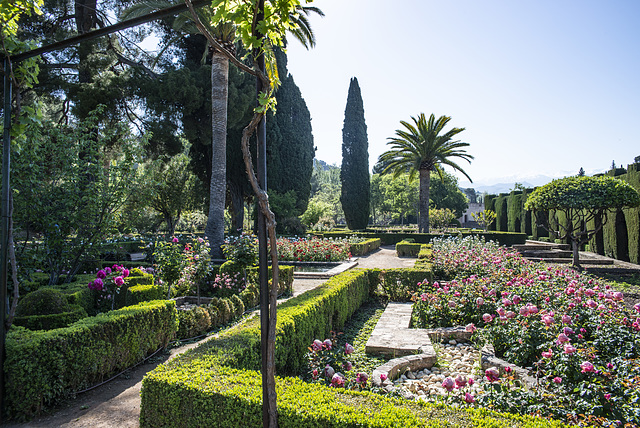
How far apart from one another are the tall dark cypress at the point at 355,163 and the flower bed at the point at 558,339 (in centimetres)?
2157

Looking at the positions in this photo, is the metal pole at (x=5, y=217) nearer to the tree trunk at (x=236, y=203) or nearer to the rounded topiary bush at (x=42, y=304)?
the rounded topiary bush at (x=42, y=304)

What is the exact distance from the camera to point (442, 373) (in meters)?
4.01

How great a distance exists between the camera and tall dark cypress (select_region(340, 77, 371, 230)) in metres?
28.0

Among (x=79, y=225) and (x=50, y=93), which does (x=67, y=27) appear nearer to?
(x=50, y=93)

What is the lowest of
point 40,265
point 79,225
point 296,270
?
point 296,270

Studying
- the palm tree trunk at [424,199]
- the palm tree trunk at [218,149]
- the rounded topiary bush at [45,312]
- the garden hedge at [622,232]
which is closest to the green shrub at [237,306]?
the rounded topiary bush at [45,312]

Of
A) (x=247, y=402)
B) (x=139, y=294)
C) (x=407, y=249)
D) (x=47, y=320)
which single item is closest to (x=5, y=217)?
(x=47, y=320)

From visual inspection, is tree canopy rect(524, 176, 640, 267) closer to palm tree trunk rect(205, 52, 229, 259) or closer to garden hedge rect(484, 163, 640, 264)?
garden hedge rect(484, 163, 640, 264)

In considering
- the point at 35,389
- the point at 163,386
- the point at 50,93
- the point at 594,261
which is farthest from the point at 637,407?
the point at 50,93

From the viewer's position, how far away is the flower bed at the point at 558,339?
2469 mm

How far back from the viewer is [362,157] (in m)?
28.0

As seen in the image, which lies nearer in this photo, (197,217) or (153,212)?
(153,212)

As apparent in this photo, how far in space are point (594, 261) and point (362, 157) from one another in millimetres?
17594

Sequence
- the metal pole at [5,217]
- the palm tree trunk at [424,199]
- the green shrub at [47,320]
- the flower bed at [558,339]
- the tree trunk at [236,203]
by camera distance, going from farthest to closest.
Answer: the palm tree trunk at [424,199]
the tree trunk at [236,203]
the green shrub at [47,320]
the metal pole at [5,217]
the flower bed at [558,339]
